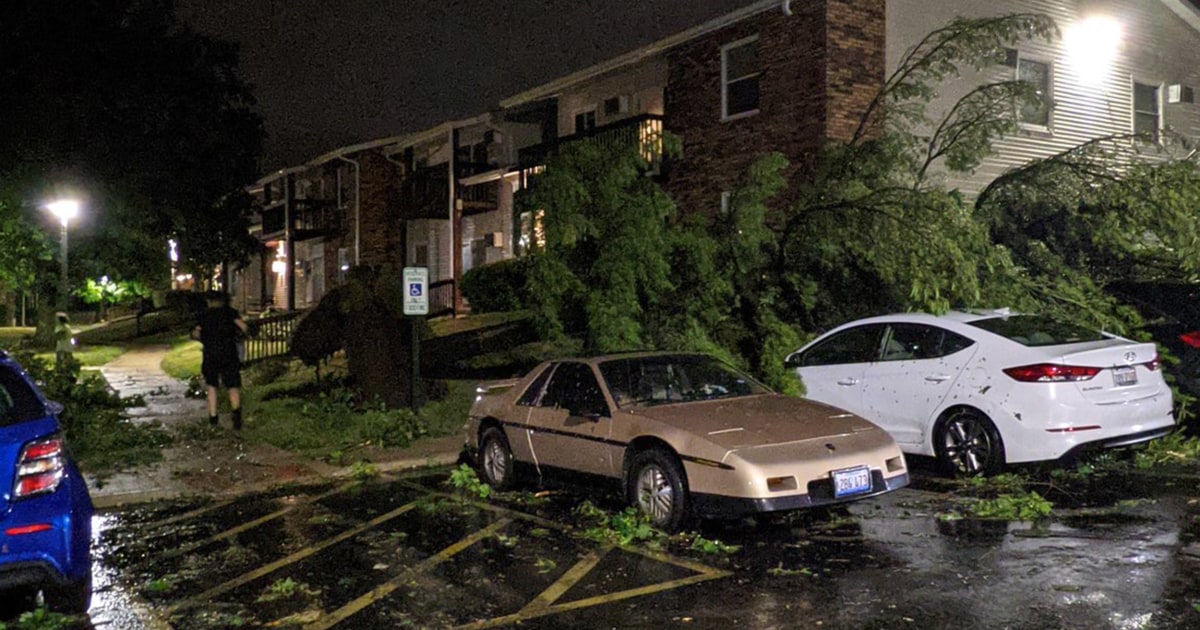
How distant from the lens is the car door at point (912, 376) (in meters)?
9.52

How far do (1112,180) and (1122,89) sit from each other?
32.2 ft

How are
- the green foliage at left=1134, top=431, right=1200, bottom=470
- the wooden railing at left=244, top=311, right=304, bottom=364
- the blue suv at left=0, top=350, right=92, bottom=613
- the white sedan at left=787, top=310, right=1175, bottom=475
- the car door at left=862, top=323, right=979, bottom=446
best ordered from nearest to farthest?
the blue suv at left=0, top=350, right=92, bottom=613, the white sedan at left=787, top=310, right=1175, bottom=475, the car door at left=862, top=323, right=979, bottom=446, the green foliage at left=1134, top=431, right=1200, bottom=470, the wooden railing at left=244, top=311, right=304, bottom=364

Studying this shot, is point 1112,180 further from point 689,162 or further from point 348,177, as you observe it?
point 348,177

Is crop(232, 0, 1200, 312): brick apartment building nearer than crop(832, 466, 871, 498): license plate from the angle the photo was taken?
No

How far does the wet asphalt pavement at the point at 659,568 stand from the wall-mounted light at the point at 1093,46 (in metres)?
13.6

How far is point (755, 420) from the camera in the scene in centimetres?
779

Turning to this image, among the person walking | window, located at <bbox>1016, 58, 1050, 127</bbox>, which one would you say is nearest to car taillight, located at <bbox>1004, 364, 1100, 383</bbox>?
the person walking

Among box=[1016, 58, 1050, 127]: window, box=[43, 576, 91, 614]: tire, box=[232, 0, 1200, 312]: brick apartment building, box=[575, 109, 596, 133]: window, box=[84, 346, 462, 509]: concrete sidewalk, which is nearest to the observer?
box=[43, 576, 91, 614]: tire

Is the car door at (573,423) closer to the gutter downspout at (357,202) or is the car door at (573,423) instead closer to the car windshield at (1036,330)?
the car windshield at (1036,330)

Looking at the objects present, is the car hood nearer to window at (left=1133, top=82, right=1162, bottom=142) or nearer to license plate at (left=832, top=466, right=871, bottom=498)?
license plate at (left=832, top=466, right=871, bottom=498)

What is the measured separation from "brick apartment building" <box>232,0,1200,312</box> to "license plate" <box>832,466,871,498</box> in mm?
6928

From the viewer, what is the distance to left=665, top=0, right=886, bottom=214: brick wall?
55.5ft

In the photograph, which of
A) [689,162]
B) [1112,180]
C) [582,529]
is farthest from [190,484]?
[689,162]

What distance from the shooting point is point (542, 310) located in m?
13.2
